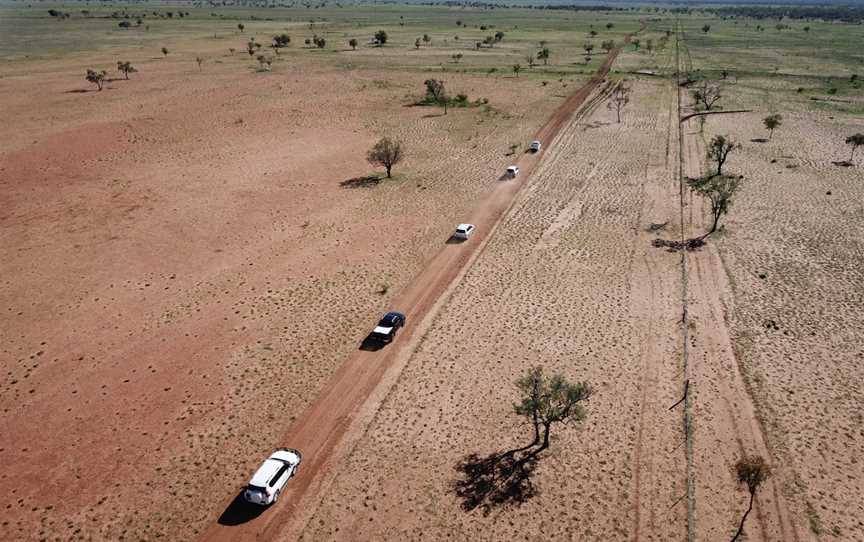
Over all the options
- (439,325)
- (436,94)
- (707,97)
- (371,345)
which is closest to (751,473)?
(439,325)

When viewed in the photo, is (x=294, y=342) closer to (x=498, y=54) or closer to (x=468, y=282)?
(x=468, y=282)

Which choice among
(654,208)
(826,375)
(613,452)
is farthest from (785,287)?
(613,452)

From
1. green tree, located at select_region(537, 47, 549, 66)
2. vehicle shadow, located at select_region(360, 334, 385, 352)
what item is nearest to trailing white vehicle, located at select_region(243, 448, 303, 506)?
vehicle shadow, located at select_region(360, 334, 385, 352)

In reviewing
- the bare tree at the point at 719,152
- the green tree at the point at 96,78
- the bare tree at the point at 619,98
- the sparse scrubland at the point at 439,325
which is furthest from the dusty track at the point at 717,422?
the green tree at the point at 96,78

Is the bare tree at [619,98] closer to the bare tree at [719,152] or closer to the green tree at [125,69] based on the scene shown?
the bare tree at [719,152]

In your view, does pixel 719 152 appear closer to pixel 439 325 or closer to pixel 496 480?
pixel 439 325

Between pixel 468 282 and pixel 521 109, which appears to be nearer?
pixel 468 282
